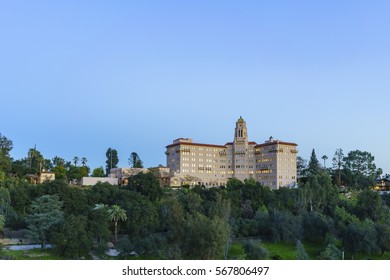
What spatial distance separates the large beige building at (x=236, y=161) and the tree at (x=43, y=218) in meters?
46.2

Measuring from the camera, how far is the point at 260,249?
24125 mm

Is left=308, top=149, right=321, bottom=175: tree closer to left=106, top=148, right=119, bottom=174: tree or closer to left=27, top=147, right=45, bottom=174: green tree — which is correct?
left=106, top=148, right=119, bottom=174: tree

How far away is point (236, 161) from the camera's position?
8331 cm

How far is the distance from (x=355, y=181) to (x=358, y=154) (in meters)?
8.53

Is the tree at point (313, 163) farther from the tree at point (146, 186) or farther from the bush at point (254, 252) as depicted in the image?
the bush at point (254, 252)

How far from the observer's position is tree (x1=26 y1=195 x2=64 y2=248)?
26.7 m

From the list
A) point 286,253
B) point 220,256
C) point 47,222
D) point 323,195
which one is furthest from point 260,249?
point 323,195

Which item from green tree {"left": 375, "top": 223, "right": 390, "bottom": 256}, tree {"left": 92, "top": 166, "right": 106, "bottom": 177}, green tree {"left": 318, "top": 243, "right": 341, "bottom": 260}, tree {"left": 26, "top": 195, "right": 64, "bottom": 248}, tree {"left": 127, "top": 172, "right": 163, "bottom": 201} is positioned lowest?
green tree {"left": 318, "top": 243, "right": 341, "bottom": 260}

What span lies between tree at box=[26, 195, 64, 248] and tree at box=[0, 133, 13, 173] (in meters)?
28.7

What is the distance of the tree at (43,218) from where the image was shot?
2673 centimetres

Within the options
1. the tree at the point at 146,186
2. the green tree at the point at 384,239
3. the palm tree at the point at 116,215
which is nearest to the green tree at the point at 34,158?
the tree at the point at 146,186

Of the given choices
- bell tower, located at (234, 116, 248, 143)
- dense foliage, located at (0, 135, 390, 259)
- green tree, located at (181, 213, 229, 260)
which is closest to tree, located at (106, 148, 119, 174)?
bell tower, located at (234, 116, 248, 143)

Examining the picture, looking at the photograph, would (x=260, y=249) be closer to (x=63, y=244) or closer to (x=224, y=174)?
(x=63, y=244)

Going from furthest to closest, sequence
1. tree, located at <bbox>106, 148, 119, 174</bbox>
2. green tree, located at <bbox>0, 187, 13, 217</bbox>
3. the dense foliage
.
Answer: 1. tree, located at <bbox>106, 148, 119, 174</bbox>
2. green tree, located at <bbox>0, 187, 13, 217</bbox>
3. the dense foliage
